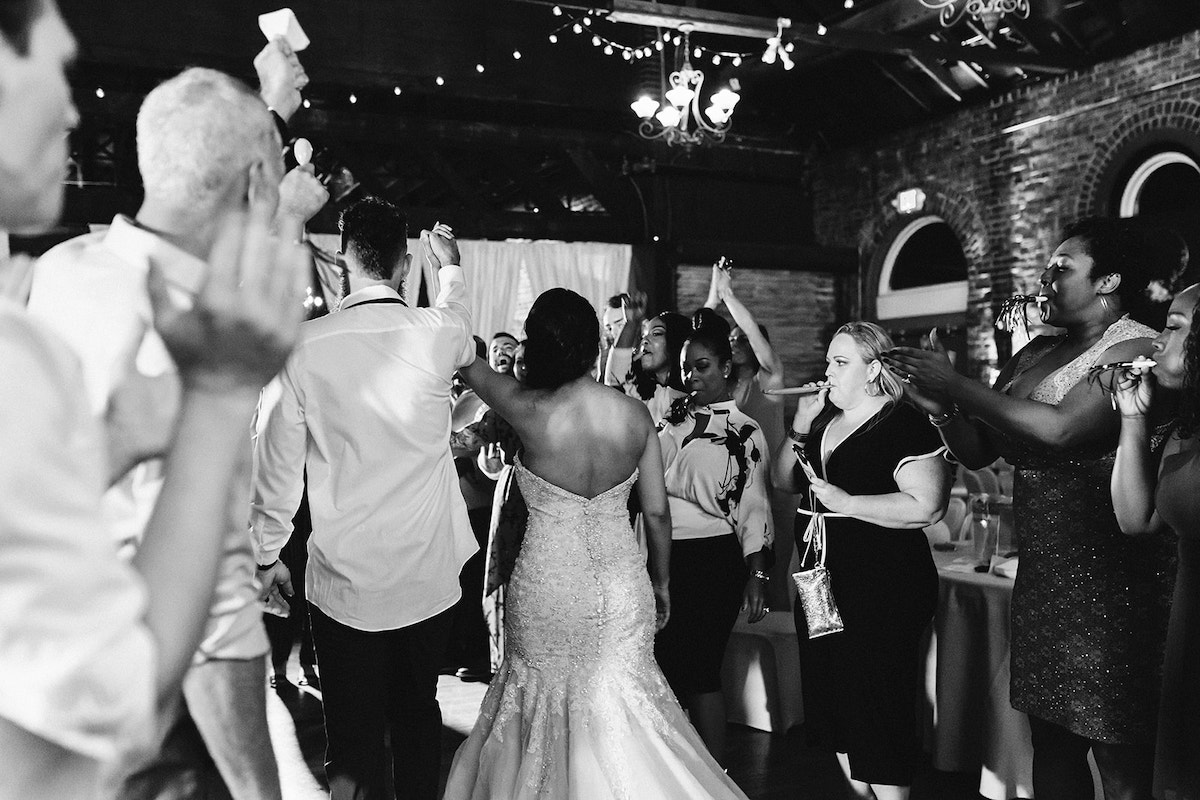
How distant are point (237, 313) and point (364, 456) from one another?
6.48 ft

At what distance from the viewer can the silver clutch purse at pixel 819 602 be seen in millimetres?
2870

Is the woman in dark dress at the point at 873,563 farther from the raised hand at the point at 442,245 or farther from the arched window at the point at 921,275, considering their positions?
the arched window at the point at 921,275

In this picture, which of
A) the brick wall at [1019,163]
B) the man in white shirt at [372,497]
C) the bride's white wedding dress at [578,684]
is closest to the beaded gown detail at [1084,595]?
the bride's white wedding dress at [578,684]

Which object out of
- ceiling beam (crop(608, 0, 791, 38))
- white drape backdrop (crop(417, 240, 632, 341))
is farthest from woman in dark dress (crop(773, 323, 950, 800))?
white drape backdrop (crop(417, 240, 632, 341))

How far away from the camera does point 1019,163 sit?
8703 millimetres

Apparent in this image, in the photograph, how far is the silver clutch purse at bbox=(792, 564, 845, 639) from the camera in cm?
287

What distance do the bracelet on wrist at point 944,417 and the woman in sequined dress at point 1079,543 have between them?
0.08 metres

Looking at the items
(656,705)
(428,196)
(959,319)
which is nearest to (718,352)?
(656,705)

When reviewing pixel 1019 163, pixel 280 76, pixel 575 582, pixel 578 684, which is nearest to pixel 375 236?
pixel 280 76

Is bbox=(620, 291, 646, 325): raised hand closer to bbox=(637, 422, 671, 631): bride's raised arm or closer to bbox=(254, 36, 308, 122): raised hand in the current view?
bbox=(637, 422, 671, 631): bride's raised arm

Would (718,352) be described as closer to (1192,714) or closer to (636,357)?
(636,357)

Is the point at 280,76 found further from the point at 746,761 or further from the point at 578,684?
the point at 746,761

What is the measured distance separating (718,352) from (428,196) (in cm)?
1111

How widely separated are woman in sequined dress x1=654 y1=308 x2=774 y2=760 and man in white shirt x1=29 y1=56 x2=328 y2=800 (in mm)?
1990
